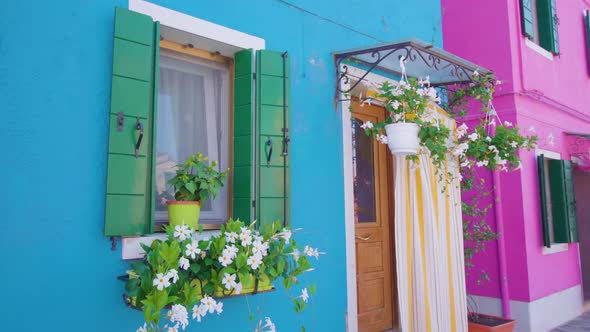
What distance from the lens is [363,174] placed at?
4.64 metres

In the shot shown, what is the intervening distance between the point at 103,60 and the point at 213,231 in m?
1.18

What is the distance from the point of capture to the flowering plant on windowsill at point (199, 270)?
220 cm

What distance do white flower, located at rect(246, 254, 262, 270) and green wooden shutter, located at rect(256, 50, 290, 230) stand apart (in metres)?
0.58

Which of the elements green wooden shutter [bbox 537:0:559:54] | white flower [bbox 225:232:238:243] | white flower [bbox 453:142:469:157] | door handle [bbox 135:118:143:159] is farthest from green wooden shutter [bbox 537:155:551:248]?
door handle [bbox 135:118:143:159]

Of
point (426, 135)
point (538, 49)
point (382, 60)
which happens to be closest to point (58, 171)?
point (426, 135)

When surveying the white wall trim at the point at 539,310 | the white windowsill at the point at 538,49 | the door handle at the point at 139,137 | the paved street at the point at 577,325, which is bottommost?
the paved street at the point at 577,325

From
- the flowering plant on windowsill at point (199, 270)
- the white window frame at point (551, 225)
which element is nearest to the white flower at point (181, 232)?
the flowering plant on windowsill at point (199, 270)

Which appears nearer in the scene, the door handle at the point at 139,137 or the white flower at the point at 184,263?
the white flower at the point at 184,263

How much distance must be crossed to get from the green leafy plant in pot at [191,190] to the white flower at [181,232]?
0.57 feet

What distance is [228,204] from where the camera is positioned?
126 inches

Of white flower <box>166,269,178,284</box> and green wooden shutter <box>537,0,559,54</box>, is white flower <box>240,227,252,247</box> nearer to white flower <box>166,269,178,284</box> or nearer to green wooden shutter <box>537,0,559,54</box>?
white flower <box>166,269,178,284</box>

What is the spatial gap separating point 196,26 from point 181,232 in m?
1.30

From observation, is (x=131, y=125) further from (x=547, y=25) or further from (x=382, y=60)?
(x=547, y=25)

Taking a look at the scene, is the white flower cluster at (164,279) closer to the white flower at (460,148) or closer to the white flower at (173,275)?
the white flower at (173,275)
